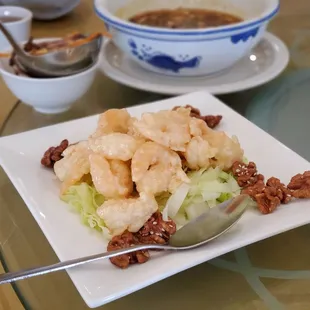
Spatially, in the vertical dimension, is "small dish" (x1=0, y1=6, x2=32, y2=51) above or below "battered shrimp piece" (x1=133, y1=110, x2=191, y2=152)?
below

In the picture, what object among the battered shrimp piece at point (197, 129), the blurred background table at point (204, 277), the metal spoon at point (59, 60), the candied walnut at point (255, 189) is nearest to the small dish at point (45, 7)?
the metal spoon at point (59, 60)

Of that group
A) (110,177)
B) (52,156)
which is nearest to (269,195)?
(110,177)

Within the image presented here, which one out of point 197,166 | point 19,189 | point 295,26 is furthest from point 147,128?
point 295,26

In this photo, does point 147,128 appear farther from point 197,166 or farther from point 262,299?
point 262,299

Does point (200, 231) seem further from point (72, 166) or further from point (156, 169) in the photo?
point (72, 166)

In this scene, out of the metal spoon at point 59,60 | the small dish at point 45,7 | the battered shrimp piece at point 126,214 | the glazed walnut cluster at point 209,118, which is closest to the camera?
the battered shrimp piece at point 126,214

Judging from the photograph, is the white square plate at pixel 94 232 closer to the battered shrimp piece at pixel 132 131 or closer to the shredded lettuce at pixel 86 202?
the shredded lettuce at pixel 86 202

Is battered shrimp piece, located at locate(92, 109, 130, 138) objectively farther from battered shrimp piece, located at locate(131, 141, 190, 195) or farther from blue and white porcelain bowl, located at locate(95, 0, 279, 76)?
blue and white porcelain bowl, located at locate(95, 0, 279, 76)

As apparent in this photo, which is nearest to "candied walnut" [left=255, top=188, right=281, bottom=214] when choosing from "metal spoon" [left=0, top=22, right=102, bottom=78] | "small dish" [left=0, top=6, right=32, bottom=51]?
"metal spoon" [left=0, top=22, right=102, bottom=78]
